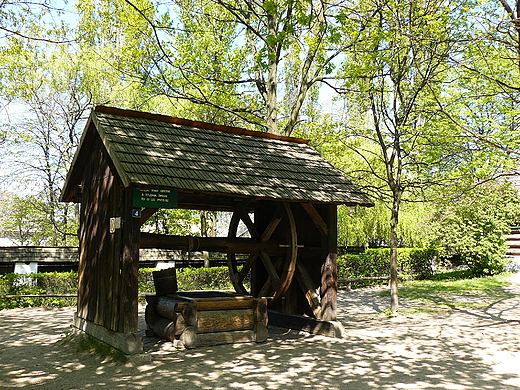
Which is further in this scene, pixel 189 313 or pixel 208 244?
pixel 208 244

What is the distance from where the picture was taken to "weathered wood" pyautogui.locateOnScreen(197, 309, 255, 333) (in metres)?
8.70

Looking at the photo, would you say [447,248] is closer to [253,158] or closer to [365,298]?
[365,298]

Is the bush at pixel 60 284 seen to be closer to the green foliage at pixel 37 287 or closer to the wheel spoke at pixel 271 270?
the green foliage at pixel 37 287

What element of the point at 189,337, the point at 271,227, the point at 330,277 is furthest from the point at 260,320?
the point at 271,227

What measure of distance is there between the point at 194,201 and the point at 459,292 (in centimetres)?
1010

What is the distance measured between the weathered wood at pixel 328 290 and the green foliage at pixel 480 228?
10.9 metres

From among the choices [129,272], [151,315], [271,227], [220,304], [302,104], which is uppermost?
[302,104]

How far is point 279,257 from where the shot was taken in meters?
11.2

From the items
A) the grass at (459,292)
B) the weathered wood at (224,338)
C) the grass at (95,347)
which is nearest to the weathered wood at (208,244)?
the weathered wood at (224,338)

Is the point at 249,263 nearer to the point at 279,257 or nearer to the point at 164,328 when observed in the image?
the point at 279,257

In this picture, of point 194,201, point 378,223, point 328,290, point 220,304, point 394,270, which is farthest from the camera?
point 378,223

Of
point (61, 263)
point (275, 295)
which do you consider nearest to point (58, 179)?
point (61, 263)

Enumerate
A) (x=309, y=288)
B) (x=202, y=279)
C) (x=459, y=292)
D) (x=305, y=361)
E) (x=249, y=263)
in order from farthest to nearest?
(x=202, y=279) < (x=459, y=292) < (x=249, y=263) < (x=309, y=288) < (x=305, y=361)

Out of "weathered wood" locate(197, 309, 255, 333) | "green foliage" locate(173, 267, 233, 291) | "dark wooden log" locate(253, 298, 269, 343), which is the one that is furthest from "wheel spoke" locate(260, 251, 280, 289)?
"green foliage" locate(173, 267, 233, 291)
